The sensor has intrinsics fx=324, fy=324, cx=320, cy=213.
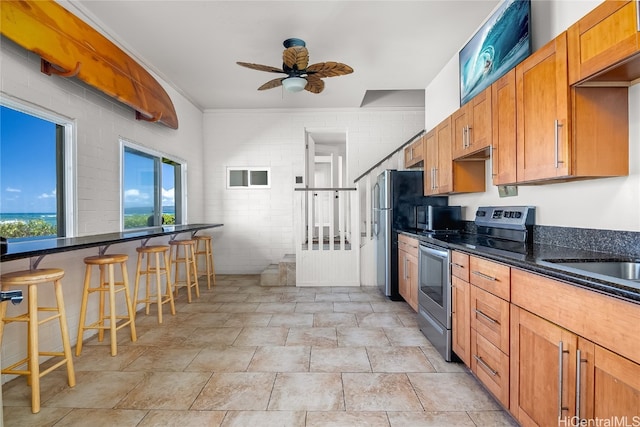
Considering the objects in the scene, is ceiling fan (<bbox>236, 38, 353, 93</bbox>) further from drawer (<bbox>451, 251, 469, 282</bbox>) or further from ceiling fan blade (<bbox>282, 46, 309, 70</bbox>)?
drawer (<bbox>451, 251, 469, 282</bbox>)

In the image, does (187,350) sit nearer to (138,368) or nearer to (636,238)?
(138,368)

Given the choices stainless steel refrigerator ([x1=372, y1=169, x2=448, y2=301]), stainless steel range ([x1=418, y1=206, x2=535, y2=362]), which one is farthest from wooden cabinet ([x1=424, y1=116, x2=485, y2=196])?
stainless steel refrigerator ([x1=372, y1=169, x2=448, y2=301])

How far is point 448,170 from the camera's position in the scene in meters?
3.27

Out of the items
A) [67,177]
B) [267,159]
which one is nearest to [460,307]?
[67,177]

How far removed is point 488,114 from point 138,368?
10.8 ft

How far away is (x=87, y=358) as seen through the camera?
2.60 m

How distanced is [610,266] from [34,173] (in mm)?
3963

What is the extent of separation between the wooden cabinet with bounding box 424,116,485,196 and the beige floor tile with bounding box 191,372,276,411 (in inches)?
94.5

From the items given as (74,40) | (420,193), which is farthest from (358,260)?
(74,40)

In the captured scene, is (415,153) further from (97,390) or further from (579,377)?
(97,390)

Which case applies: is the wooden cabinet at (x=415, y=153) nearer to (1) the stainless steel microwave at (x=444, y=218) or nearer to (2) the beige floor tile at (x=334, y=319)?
(1) the stainless steel microwave at (x=444, y=218)

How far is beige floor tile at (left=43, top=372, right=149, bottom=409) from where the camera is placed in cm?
203

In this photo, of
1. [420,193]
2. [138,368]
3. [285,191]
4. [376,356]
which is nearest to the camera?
[138,368]

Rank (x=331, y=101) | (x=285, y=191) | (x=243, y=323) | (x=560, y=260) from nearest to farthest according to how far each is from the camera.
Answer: (x=560, y=260)
(x=243, y=323)
(x=331, y=101)
(x=285, y=191)
